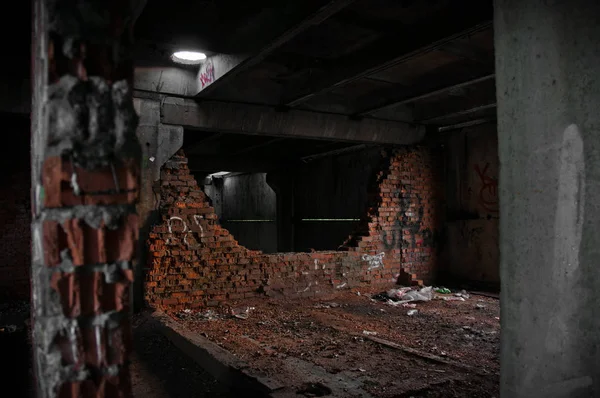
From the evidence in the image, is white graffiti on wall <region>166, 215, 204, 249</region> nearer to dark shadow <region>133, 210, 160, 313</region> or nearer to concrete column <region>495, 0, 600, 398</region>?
dark shadow <region>133, 210, 160, 313</region>

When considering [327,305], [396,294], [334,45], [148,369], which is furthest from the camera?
[396,294]

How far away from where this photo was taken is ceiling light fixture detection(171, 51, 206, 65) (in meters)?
5.50

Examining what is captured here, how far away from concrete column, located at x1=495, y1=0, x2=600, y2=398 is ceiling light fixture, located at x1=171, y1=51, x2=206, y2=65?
416cm

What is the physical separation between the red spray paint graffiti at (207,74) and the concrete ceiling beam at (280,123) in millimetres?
571

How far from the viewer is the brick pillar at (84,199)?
1.39m

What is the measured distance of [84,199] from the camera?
4.66ft

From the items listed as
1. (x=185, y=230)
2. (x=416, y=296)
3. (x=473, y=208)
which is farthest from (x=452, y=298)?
(x=185, y=230)

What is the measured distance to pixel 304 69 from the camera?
5914mm

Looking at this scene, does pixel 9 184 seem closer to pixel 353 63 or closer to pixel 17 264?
pixel 17 264

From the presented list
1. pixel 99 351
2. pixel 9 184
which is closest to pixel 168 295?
pixel 9 184

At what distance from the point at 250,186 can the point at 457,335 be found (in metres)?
10.8

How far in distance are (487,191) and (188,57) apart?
5669 millimetres

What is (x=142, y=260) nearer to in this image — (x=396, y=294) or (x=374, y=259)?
(x=396, y=294)

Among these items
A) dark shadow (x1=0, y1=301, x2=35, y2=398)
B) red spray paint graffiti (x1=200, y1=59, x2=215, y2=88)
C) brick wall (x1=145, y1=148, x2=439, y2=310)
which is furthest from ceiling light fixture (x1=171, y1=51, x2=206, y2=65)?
dark shadow (x1=0, y1=301, x2=35, y2=398)
